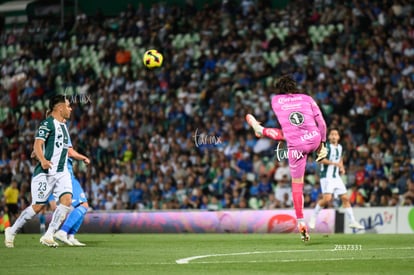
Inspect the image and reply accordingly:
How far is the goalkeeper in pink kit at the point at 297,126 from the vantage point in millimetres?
15406

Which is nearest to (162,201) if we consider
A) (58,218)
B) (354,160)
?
(354,160)

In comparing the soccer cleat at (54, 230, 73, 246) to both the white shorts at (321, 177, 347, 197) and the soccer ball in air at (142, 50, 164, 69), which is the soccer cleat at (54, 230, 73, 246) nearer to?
the white shorts at (321, 177, 347, 197)

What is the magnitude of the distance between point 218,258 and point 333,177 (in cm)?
984

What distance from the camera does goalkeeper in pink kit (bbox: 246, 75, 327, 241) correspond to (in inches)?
607

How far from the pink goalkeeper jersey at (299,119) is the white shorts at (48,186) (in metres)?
3.51

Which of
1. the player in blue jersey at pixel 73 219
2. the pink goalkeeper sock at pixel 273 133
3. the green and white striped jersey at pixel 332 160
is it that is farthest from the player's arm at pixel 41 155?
the green and white striped jersey at pixel 332 160

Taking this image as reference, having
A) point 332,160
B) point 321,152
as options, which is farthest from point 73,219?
point 332,160

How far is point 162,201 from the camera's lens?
28906 mm

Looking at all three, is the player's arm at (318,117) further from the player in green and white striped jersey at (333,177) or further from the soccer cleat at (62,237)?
the player in green and white striped jersey at (333,177)

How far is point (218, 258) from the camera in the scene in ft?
42.2

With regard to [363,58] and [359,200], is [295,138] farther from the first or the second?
[363,58]

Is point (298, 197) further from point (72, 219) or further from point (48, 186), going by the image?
point (48, 186)

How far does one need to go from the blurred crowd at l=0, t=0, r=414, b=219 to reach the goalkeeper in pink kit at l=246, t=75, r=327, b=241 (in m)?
8.51

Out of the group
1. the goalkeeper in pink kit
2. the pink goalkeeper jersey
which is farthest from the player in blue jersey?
the pink goalkeeper jersey
